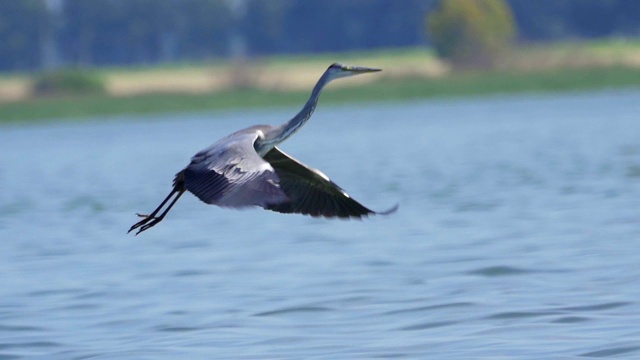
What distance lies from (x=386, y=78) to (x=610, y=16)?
3498 centimetres

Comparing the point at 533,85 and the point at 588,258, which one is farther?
the point at 533,85

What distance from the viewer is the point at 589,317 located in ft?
31.6

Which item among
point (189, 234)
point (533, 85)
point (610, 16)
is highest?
point (610, 16)

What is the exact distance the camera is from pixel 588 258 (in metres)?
12.0

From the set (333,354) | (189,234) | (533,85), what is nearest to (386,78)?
(533,85)

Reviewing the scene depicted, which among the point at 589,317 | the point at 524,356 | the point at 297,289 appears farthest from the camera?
the point at 297,289

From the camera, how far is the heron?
852cm

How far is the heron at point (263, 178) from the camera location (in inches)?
336

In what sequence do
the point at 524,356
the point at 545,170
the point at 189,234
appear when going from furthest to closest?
the point at 545,170 → the point at 189,234 → the point at 524,356

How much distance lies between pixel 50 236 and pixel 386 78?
3467 cm

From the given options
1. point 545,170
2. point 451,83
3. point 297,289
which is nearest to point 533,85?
point 451,83

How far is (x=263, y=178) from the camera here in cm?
862

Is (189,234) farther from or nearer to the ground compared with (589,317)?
farther from the ground

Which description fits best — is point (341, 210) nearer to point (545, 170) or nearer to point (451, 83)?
point (545, 170)
